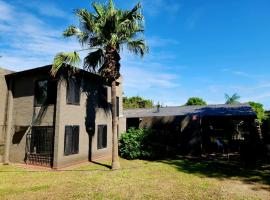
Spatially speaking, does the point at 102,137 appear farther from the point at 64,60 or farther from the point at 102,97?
the point at 64,60

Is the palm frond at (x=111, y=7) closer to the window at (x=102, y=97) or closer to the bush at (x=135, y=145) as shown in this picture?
the window at (x=102, y=97)

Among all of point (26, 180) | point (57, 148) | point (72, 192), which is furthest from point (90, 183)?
point (57, 148)

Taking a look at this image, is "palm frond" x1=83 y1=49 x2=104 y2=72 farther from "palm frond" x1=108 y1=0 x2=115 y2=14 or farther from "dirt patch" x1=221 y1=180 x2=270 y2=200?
"dirt patch" x1=221 y1=180 x2=270 y2=200

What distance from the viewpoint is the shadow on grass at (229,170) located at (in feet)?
40.2

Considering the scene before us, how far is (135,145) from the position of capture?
61.4 feet

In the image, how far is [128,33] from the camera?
1517 cm

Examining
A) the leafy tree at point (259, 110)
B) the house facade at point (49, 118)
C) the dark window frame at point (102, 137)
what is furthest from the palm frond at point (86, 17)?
the leafy tree at point (259, 110)

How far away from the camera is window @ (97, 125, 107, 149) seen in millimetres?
19678

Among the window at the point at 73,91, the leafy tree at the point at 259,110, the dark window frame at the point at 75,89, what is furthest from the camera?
the leafy tree at the point at 259,110

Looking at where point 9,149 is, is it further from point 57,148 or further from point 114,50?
point 114,50

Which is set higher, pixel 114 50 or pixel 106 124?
pixel 114 50

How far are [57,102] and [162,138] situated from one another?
996 centimetres

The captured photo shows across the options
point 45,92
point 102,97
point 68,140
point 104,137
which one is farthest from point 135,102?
point 68,140

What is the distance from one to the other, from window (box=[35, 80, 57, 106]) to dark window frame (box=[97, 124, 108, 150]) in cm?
490
